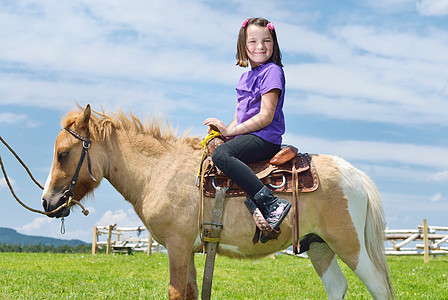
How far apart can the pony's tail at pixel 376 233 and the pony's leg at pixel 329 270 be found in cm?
51

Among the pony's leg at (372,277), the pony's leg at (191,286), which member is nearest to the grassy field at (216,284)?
the pony's leg at (191,286)

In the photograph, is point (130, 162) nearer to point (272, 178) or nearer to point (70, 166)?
point (70, 166)

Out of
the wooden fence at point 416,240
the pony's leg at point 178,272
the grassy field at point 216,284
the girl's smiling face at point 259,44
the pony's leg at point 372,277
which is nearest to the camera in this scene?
the pony's leg at point 178,272

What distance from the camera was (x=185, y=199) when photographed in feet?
15.6

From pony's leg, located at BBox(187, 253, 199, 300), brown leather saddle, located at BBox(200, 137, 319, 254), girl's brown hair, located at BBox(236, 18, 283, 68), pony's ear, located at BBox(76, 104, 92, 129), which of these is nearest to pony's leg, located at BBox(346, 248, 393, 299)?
brown leather saddle, located at BBox(200, 137, 319, 254)

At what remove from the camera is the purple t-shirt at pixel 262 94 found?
4793 mm

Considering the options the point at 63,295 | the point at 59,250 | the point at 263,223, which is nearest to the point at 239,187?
the point at 263,223

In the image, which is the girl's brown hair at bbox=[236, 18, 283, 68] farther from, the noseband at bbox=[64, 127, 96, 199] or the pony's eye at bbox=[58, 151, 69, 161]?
the pony's eye at bbox=[58, 151, 69, 161]

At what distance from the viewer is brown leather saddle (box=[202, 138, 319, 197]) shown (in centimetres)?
477

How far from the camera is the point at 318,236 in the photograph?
16.6 ft

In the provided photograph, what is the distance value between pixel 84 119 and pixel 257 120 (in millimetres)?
1975

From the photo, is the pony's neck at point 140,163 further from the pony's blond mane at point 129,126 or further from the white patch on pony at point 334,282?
the white patch on pony at point 334,282

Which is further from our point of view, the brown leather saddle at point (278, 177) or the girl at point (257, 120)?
the brown leather saddle at point (278, 177)

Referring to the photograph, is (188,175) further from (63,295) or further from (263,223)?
(63,295)
